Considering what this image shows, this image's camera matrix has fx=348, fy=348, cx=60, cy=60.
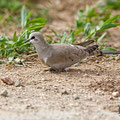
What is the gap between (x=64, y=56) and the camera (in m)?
5.12

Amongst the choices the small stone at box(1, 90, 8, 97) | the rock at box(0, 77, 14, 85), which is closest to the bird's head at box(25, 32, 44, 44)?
the rock at box(0, 77, 14, 85)

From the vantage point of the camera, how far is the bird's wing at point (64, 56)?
505 centimetres

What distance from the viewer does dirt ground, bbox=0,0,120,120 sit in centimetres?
366

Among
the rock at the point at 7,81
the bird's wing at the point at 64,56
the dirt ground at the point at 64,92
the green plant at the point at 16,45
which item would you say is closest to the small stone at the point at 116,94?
the dirt ground at the point at 64,92

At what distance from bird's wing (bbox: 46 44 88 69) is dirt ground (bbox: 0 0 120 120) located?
0.15 meters

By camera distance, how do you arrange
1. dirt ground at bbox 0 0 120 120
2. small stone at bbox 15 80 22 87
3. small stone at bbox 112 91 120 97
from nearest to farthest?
1. dirt ground at bbox 0 0 120 120
2. small stone at bbox 112 91 120 97
3. small stone at bbox 15 80 22 87

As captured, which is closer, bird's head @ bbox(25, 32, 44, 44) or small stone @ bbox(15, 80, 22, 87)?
small stone @ bbox(15, 80, 22, 87)

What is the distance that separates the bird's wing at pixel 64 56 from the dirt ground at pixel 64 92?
0.51 ft

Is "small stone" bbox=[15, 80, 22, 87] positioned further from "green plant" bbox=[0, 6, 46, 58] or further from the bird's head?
"green plant" bbox=[0, 6, 46, 58]

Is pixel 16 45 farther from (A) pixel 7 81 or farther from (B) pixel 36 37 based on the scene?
(A) pixel 7 81

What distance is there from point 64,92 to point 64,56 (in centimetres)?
92

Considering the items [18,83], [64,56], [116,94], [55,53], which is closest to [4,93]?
[18,83]

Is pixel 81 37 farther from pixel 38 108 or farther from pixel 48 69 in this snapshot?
pixel 38 108

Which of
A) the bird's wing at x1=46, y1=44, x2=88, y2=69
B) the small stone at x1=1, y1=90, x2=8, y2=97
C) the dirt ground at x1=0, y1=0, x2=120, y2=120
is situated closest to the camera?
the dirt ground at x1=0, y1=0, x2=120, y2=120
